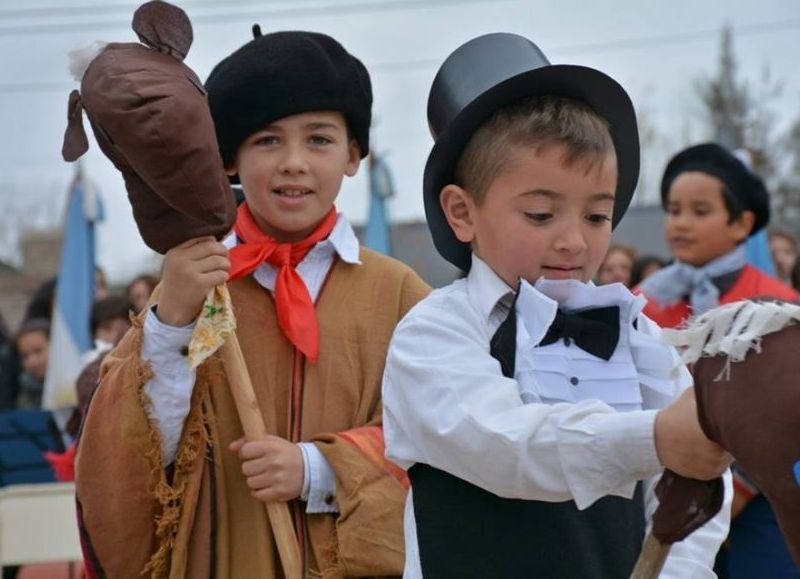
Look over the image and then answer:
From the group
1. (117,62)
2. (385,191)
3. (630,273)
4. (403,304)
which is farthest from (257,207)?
(385,191)

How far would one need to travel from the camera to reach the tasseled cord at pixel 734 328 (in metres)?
1.82

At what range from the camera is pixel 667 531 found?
2045mm

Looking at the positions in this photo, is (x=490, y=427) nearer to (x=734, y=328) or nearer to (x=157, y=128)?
(x=734, y=328)

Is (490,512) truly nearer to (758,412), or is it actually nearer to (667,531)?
(667,531)

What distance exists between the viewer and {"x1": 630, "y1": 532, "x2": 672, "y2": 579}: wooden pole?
83.4 inches

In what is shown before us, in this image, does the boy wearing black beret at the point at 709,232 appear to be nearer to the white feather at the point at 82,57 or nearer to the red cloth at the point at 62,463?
the red cloth at the point at 62,463

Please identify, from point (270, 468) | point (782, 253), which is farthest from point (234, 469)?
point (782, 253)

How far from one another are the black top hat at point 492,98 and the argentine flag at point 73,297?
582 cm

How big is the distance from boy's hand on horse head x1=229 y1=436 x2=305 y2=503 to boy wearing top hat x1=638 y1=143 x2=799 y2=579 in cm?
263

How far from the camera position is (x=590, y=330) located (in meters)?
2.52

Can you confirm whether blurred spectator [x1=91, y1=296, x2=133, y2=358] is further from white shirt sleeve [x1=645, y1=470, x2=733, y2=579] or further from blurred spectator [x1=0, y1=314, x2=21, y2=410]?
white shirt sleeve [x1=645, y1=470, x2=733, y2=579]

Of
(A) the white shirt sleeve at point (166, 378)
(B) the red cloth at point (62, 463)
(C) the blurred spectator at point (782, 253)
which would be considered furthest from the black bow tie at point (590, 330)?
→ (C) the blurred spectator at point (782, 253)

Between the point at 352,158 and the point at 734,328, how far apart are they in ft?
5.44

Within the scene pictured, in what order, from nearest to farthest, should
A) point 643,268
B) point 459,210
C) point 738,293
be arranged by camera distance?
point 459,210 < point 738,293 < point 643,268
